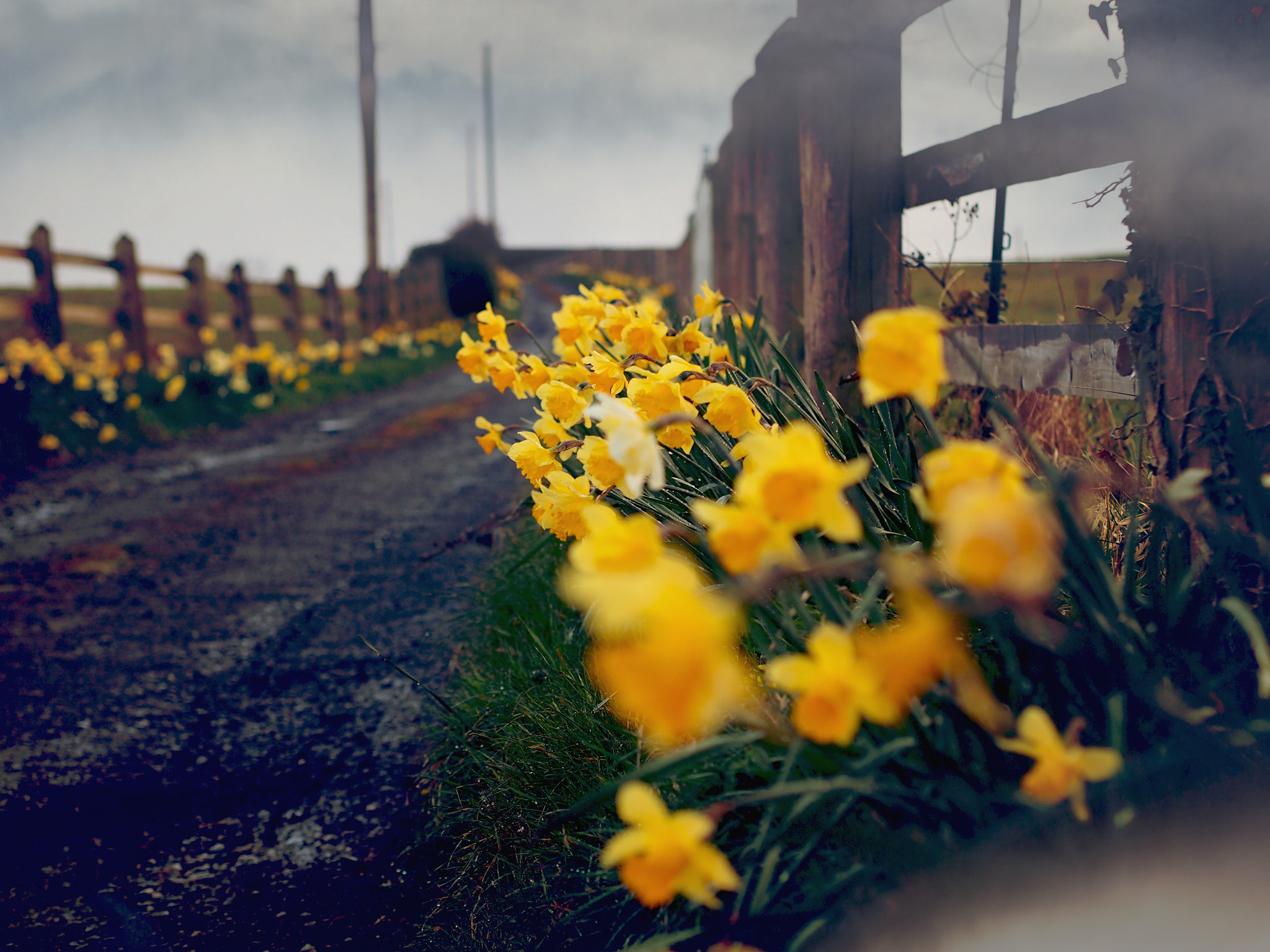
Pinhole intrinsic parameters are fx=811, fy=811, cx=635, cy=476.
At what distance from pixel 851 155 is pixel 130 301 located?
7.55 m

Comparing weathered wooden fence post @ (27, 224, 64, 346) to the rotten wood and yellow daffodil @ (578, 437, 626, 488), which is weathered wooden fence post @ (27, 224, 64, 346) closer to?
the rotten wood

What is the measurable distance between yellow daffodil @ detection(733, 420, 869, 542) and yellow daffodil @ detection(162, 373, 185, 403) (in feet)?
22.4

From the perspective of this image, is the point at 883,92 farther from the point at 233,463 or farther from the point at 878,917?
the point at 233,463

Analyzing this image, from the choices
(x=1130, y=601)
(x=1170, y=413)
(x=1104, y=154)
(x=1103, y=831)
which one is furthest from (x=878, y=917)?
(x=1104, y=154)

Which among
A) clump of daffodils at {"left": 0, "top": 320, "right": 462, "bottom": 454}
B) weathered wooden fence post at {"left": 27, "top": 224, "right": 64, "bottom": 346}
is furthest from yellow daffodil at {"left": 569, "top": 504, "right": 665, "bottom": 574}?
weathered wooden fence post at {"left": 27, "top": 224, "right": 64, "bottom": 346}

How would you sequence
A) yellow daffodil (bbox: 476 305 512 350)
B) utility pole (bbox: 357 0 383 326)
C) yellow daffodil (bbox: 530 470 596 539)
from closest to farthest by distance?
yellow daffodil (bbox: 530 470 596 539)
yellow daffodil (bbox: 476 305 512 350)
utility pole (bbox: 357 0 383 326)

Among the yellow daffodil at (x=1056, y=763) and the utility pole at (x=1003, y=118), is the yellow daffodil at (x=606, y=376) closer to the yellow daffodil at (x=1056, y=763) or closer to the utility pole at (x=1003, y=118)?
the yellow daffodil at (x=1056, y=763)

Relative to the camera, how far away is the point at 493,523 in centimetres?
213

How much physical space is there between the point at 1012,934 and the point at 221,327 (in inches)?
389

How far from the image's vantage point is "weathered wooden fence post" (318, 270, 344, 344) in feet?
37.4

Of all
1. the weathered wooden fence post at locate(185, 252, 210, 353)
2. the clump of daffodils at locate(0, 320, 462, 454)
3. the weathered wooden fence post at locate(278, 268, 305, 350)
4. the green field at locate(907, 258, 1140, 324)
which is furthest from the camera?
the weathered wooden fence post at locate(278, 268, 305, 350)

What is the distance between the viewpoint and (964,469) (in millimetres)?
659

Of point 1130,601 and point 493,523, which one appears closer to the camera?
point 1130,601

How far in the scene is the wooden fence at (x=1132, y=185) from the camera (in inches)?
43.4
